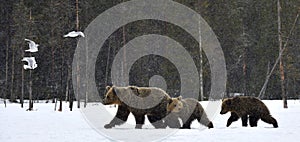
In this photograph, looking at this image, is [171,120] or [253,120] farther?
[253,120]

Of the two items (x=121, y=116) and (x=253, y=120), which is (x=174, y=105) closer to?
(x=121, y=116)

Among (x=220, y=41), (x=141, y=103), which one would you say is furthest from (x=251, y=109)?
(x=220, y=41)

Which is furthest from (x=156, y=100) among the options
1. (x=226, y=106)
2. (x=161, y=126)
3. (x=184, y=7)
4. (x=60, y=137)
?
(x=184, y=7)

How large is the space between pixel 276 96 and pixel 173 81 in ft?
42.0

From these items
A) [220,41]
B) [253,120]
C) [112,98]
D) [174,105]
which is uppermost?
[220,41]

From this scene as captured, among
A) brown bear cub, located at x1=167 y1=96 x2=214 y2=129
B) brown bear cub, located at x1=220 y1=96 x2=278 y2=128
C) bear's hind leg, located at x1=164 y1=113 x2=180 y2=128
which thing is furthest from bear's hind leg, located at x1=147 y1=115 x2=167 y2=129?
brown bear cub, located at x1=220 y1=96 x2=278 y2=128

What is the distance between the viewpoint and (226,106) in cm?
1305

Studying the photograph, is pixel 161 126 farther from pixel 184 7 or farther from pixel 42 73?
pixel 42 73

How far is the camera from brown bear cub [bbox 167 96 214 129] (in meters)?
12.2

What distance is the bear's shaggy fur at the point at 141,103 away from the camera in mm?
12008

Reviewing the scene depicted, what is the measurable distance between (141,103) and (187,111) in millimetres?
1572

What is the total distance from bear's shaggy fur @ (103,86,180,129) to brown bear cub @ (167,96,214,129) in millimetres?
232

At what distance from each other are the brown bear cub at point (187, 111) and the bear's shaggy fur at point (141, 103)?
0.76ft

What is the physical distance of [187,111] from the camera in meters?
12.6
